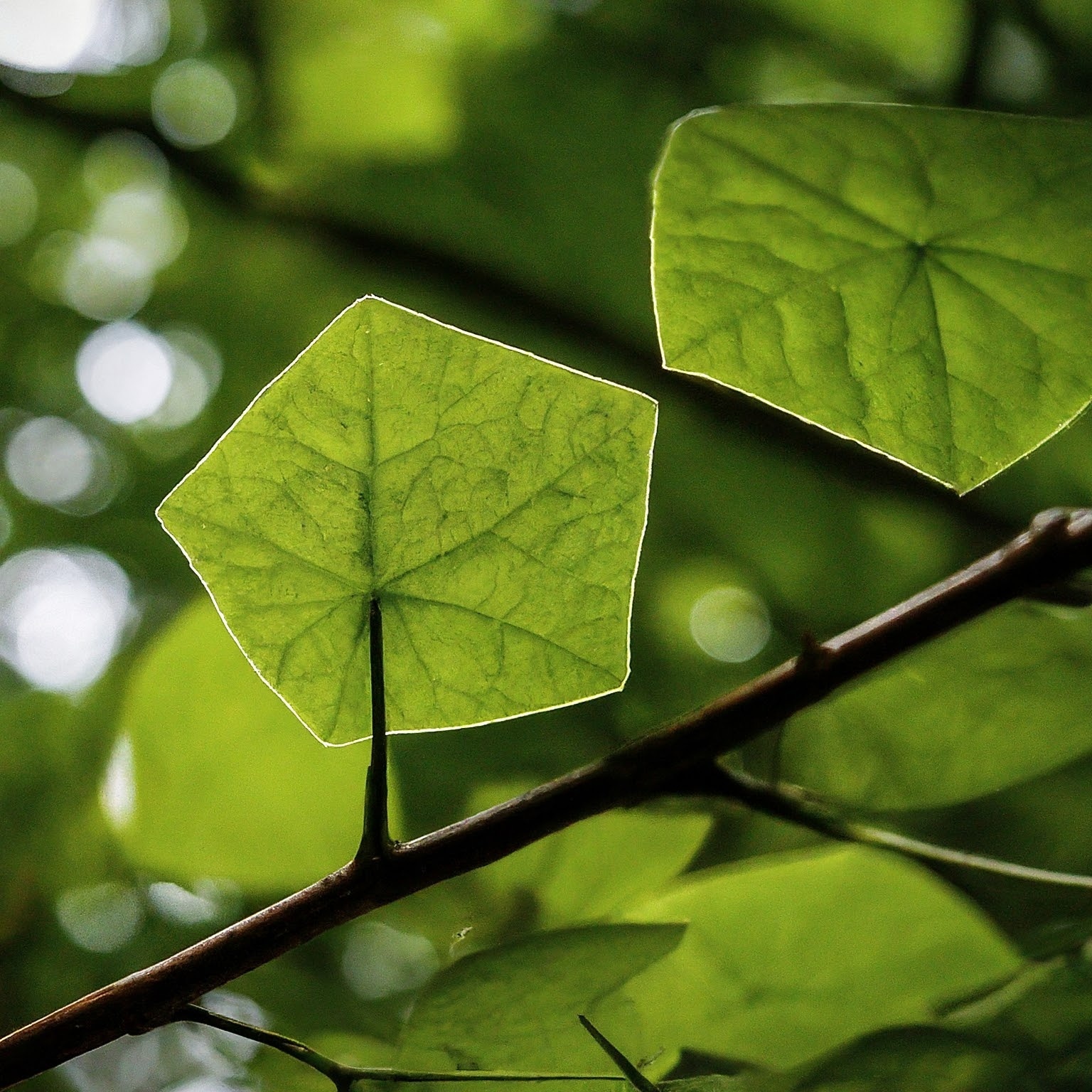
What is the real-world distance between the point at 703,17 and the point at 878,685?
0.66m

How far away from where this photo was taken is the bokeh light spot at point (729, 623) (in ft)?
2.49

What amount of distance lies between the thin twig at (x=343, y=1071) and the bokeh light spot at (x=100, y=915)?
16.8 inches

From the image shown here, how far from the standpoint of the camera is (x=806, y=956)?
345 millimetres

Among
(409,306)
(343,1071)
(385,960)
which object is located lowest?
(385,960)

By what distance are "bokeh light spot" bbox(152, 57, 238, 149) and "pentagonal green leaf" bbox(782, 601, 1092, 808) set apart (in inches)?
29.8

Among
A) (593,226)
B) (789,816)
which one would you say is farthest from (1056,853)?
(593,226)

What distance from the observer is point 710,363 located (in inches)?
9.8

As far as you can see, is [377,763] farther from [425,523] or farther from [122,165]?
[122,165]

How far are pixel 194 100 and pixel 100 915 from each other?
2.13 feet

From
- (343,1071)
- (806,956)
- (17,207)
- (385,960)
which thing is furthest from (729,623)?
(17,207)

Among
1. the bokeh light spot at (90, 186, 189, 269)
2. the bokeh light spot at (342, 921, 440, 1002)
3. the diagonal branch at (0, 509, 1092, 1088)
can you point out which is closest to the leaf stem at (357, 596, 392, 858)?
the diagonal branch at (0, 509, 1092, 1088)

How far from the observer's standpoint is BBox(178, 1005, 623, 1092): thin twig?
26 centimetres

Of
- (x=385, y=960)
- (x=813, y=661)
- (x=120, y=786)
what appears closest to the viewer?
(x=813, y=661)

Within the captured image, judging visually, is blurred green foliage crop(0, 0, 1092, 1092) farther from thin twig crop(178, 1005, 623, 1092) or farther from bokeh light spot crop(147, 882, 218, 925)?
thin twig crop(178, 1005, 623, 1092)
